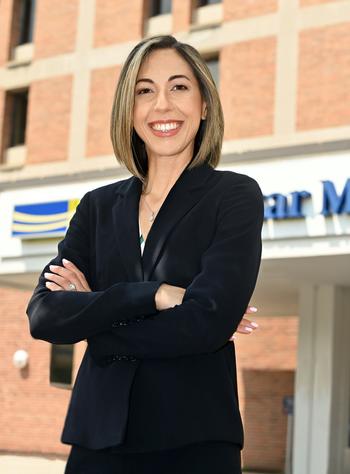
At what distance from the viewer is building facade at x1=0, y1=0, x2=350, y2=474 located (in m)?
12.9

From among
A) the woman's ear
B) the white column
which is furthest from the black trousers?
the white column

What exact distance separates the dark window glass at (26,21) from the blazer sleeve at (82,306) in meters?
22.1

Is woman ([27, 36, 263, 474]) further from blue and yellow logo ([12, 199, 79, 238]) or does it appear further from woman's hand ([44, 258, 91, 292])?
blue and yellow logo ([12, 199, 79, 238])

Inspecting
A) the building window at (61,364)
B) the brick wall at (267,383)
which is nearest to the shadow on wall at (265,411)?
the brick wall at (267,383)

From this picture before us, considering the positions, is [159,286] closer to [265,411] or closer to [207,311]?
[207,311]

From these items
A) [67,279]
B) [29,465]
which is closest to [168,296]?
[67,279]

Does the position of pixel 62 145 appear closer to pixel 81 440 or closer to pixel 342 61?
pixel 342 61

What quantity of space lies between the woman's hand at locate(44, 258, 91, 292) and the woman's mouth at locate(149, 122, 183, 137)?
40 cm

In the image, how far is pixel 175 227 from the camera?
7.65 ft

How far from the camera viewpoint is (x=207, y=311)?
89.5 inches

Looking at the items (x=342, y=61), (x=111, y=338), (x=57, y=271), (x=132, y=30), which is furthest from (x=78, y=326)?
(x=132, y=30)

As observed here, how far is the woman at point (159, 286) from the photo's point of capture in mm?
2137

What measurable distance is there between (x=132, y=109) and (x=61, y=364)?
19.6 m

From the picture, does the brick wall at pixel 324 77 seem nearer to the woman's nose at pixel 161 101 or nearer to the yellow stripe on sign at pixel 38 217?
the yellow stripe on sign at pixel 38 217
